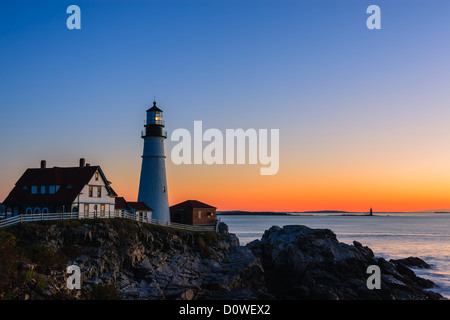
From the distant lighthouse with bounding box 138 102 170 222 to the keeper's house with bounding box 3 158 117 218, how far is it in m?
4.83

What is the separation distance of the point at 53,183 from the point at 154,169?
1134 cm

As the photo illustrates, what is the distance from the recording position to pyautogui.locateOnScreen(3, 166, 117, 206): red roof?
40188 mm

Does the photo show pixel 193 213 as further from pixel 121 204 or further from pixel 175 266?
pixel 175 266

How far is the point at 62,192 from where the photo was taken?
4069 cm

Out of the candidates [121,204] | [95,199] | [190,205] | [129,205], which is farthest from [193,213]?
[95,199]

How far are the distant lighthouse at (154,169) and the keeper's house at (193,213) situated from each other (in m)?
2.89

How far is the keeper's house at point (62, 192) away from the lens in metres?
39.8

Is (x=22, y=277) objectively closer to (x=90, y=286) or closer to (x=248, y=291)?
(x=90, y=286)

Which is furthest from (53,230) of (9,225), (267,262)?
(267,262)

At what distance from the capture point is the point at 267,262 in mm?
43281

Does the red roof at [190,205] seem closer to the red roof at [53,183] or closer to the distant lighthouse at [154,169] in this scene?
the distant lighthouse at [154,169]

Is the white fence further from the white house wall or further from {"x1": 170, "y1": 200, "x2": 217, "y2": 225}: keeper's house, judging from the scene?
{"x1": 170, "y1": 200, "x2": 217, "y2": 225}: keeper's house

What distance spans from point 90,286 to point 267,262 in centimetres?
2122

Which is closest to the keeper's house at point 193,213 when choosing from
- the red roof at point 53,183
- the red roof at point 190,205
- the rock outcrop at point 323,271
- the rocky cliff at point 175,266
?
the red roof at point 190,205
